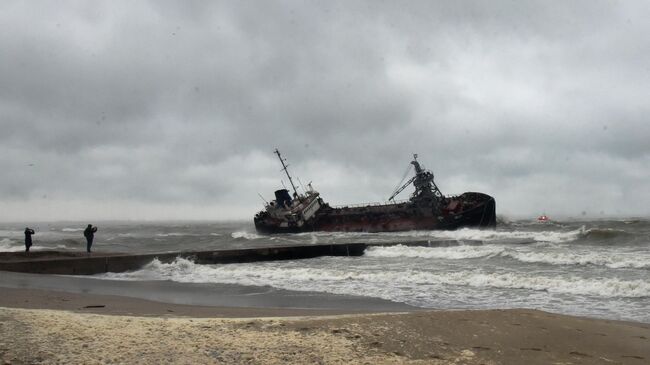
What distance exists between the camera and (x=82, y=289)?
13055 millimetres

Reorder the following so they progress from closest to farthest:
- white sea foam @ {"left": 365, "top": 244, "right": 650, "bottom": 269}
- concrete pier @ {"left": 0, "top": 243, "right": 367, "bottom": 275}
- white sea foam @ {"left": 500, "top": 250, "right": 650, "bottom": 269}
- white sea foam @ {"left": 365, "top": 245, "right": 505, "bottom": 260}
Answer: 1. white sea foam @ {"left": 500, "top": 250, "right": 650, "bottom": 269}
2. concrete pier @ {"left": 0, "top": 243, "right": 367, "bottom": 275}
3. white sea foam @ {"left": 365, "top": 244, "right": 650, "bottom": 269}
4. white sea foam @ {"left": 365, "top": 245, "right": 505, "bottom": 260}

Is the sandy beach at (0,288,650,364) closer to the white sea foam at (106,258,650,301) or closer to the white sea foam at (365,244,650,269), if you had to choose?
the white sea foam at (106,258,650,301)

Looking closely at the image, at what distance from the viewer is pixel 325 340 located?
18.3ft

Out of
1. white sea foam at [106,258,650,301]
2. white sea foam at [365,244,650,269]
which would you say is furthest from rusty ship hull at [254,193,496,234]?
white sea foam at [106,258,650,301]

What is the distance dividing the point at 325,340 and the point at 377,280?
31.9ft

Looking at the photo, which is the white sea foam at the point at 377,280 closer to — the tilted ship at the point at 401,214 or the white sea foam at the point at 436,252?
the white sea foam at the point at 436,252

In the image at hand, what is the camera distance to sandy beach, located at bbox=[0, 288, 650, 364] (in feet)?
15.7

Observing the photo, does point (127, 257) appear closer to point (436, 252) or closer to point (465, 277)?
point (465, 277)

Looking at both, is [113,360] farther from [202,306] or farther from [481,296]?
[481,296]

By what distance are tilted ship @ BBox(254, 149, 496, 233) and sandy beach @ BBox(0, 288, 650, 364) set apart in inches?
1548

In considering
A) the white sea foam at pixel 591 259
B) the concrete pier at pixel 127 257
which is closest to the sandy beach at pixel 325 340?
the white sea foam at pixel 591 259

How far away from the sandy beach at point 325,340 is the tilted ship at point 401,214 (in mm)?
39330

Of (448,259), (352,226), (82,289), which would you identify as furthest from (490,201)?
(82,289)

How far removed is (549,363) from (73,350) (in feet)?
16.7
